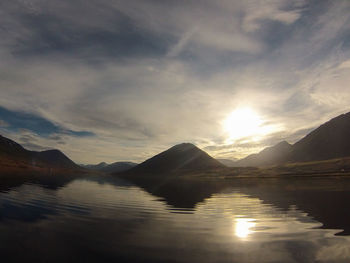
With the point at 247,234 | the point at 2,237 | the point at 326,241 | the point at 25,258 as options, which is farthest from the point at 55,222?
the point at 326,241

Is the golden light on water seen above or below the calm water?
below

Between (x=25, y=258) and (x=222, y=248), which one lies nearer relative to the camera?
(x=25, y=258)

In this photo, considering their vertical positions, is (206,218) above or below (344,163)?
below

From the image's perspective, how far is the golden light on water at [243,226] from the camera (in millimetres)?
15596

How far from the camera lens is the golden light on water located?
1560 cm

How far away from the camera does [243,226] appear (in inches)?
707

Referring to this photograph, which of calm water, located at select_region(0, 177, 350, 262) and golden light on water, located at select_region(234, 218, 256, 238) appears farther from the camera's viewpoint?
golden light on water, located at select_region(234, 218, 256, 238)

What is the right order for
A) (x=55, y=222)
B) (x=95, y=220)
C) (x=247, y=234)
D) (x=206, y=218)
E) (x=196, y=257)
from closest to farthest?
(x=196, y=257), (x=247, y=234), (x=55, y=222), (x=95, y=220), (x=206, y=218)

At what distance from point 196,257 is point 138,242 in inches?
165

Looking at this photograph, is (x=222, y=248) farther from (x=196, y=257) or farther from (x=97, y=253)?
(x=97, y=253)

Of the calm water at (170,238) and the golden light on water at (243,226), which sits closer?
the calm water at (170,238)

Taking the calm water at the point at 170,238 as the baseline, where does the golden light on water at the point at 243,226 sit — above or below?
below

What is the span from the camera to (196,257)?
442 inches

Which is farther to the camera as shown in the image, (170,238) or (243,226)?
(243,226)
